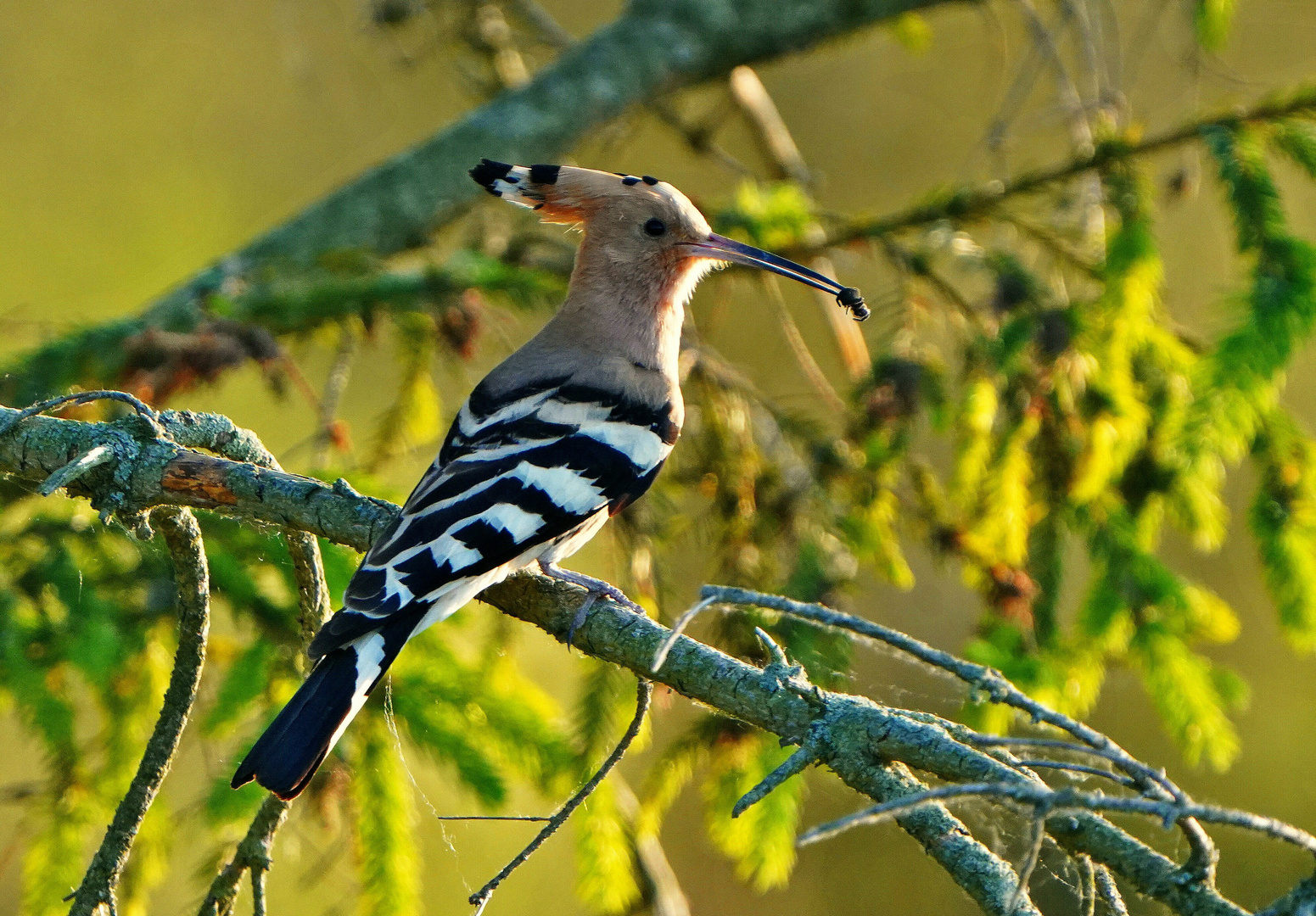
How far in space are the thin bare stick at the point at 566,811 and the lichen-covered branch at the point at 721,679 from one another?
0.16 feet

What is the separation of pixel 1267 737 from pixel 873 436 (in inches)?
147

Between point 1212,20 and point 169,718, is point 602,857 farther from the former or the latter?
point 1212,20

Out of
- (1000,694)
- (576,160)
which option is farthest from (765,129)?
(1000,694)

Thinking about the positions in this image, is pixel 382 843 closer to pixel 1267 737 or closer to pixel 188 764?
pixel 188 764

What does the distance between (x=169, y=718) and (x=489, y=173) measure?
139cm

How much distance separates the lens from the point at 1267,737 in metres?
5.44

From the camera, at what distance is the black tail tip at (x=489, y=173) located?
261 centimetres

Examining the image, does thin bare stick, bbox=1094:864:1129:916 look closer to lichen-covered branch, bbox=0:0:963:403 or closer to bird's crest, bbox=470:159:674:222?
bird's crest, bbox=470:159:674:222

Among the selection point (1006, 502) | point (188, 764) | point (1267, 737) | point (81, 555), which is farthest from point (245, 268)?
point (1267, 737)

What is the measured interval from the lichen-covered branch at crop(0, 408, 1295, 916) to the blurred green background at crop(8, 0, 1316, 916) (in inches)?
92.2

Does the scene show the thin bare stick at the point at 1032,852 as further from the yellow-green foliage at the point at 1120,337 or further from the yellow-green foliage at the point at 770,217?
the yellow-green foliage at the point at 770,217

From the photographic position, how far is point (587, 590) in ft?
6.02

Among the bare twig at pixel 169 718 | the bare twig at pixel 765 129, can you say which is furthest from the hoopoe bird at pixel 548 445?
the bare twig at pixel 765 129

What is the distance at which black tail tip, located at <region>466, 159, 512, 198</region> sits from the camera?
261 cm
